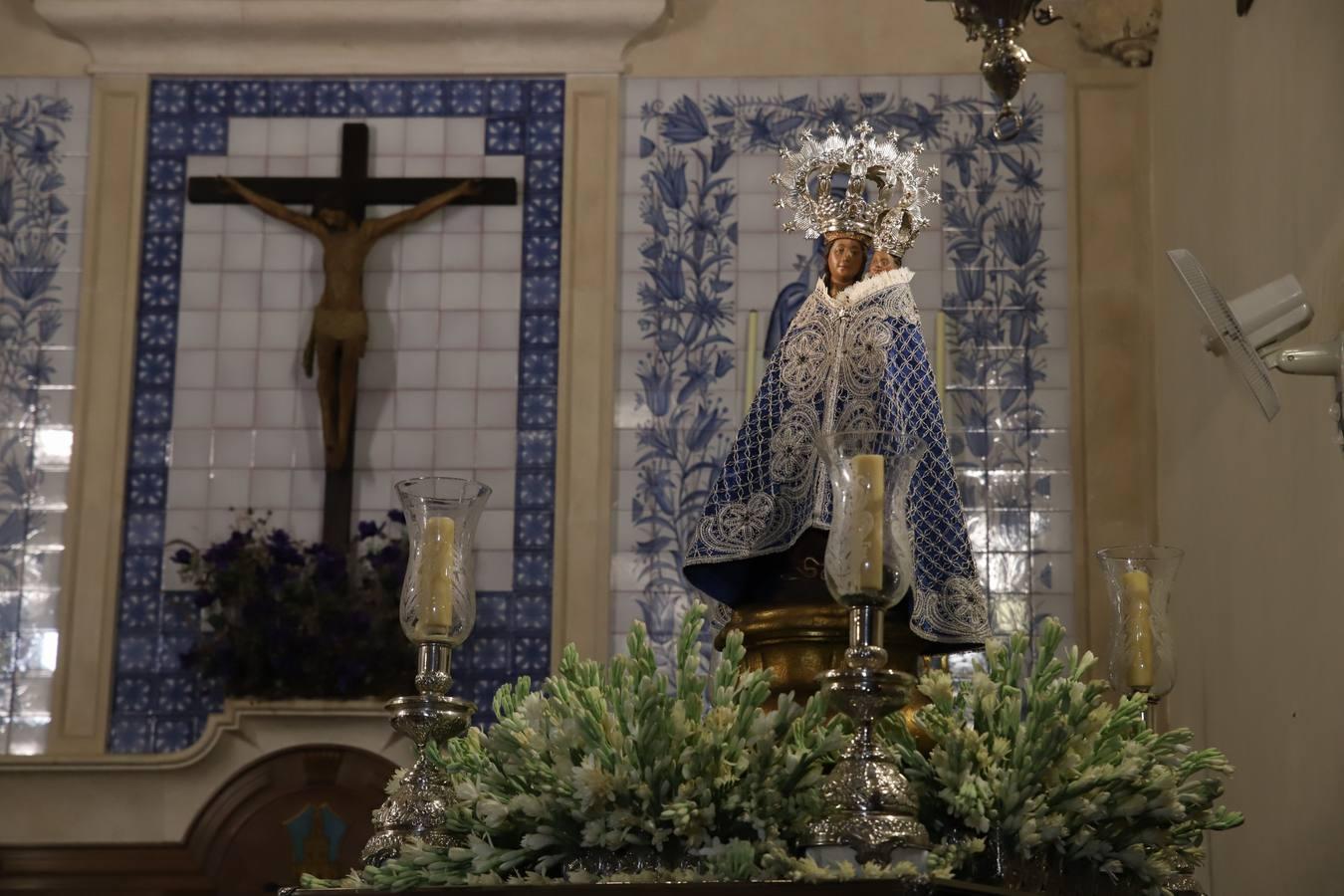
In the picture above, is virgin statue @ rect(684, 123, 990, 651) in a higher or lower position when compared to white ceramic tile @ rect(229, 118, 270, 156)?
lower

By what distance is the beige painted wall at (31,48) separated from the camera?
254 inches

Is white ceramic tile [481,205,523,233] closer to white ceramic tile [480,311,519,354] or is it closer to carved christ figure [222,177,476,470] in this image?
carved christ figure [222,177,476,470]

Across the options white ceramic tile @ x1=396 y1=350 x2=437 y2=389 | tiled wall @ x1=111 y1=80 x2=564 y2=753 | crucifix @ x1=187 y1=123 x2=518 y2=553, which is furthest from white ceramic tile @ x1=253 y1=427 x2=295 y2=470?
white ceramic tile @ x1=396 y1=350 x2=437 y2=389

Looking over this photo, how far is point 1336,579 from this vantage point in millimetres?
4184

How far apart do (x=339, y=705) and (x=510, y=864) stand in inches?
119

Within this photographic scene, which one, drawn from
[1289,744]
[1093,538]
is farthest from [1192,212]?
[1289,744]

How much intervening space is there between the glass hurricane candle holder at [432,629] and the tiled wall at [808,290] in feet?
8.86

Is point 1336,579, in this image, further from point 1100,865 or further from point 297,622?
point 297,622

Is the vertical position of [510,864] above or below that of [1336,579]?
below

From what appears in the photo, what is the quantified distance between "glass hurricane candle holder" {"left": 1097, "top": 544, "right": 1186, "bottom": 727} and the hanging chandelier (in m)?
1.37

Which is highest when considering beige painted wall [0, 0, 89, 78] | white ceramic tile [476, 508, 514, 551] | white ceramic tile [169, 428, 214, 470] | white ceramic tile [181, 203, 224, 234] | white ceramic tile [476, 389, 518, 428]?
beige painted wall [0, 0, 89, 78]

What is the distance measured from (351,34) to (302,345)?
102cm

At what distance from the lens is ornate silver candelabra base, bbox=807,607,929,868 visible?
2.52 metres

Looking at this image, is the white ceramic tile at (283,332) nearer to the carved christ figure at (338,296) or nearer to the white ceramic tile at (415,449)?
the carved christ figure at (338,296)
